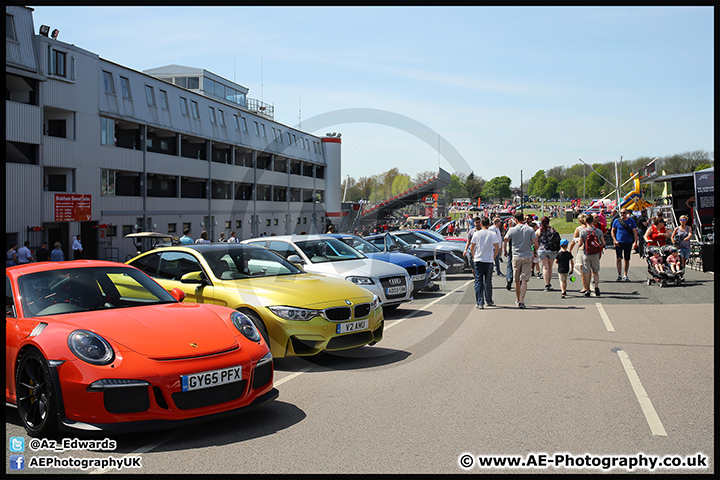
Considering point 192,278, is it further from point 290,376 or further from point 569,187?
point 569,187

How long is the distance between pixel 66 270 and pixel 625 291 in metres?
12.4

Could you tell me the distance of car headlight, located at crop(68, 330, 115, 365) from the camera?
4.43 metres

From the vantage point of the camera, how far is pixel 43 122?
29281 millimetres

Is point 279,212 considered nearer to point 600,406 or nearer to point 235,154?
point 235,154

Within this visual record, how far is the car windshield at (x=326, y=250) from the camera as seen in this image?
11.5 metres

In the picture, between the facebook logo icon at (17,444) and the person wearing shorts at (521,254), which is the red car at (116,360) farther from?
the person wearing shorts at (521,254)

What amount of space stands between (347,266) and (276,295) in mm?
4141

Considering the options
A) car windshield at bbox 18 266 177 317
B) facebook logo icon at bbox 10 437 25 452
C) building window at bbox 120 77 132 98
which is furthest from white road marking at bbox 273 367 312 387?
building window at bbox 120 77 132 98

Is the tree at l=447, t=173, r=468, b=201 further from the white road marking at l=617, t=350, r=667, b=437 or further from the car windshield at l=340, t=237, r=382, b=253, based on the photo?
the white road marking at l=617, t=350, r=667, b=437

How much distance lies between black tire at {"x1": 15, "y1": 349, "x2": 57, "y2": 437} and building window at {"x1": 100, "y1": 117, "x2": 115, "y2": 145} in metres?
31.3

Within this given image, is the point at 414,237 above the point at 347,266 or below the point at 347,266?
above

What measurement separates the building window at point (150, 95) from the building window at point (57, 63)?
7.07 metres

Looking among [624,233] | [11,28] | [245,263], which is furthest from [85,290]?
[11,28]

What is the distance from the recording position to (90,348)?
4.50 metres
